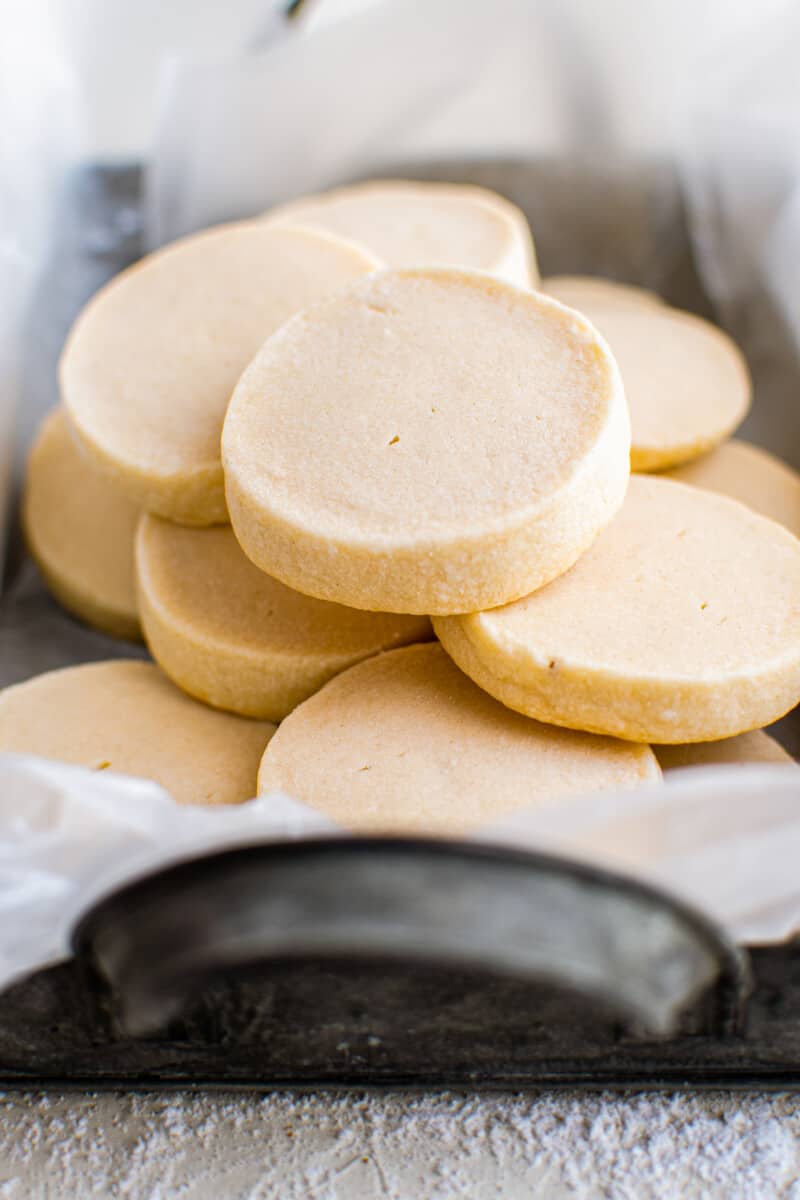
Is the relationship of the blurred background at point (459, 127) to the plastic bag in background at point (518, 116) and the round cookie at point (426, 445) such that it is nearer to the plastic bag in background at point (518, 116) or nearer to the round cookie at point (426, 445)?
the plastic bag in background at point (518, 116)

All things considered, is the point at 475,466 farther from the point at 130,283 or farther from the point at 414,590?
the point at 130,283

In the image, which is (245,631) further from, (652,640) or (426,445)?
(652,640)

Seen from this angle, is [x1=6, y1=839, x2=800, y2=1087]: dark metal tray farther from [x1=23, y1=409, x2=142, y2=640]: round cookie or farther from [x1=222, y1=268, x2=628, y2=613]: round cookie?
[x1=23, y1=409, x2=142, y2=640]: round cookie

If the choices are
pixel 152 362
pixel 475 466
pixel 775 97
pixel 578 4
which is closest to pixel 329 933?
pixel 475 466

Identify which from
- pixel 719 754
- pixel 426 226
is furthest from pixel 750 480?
pixel 426 226

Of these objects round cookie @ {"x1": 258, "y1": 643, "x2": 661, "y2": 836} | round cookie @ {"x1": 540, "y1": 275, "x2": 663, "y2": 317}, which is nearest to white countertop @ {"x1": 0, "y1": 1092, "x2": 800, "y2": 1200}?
round cookie @ {"x1": 258, "y1": 643, "x2": 661, "y2": 836}

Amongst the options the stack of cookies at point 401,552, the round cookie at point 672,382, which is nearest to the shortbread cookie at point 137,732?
the stack of cookies at point 401,552
